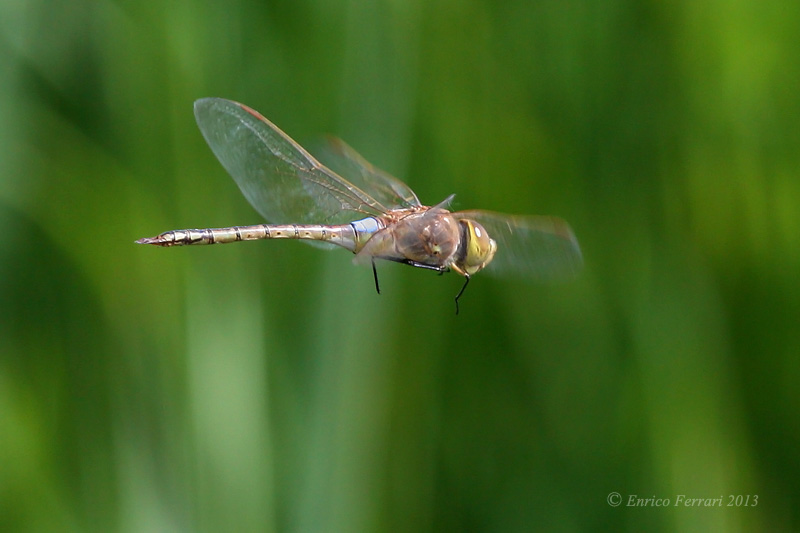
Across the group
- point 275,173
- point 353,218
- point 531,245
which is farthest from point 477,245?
point 275,173

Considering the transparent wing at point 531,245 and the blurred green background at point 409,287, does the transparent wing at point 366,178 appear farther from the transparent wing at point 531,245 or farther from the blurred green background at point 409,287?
the transparent wing at point 531,245

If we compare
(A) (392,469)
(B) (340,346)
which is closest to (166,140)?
(B) (340,346)

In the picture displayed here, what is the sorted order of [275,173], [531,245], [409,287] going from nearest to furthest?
1. [531,245]
2. [275,173]
3. [409,287]

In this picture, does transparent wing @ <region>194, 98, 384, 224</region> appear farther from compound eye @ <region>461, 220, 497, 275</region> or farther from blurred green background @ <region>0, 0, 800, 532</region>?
compound eye @ <region>461, 220, 497, 275</region>

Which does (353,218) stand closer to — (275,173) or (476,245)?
(275,173)

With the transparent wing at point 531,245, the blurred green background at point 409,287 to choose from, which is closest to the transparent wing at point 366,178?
the blurred green background at point 409,287

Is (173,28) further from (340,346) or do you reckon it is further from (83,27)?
(340,346)
